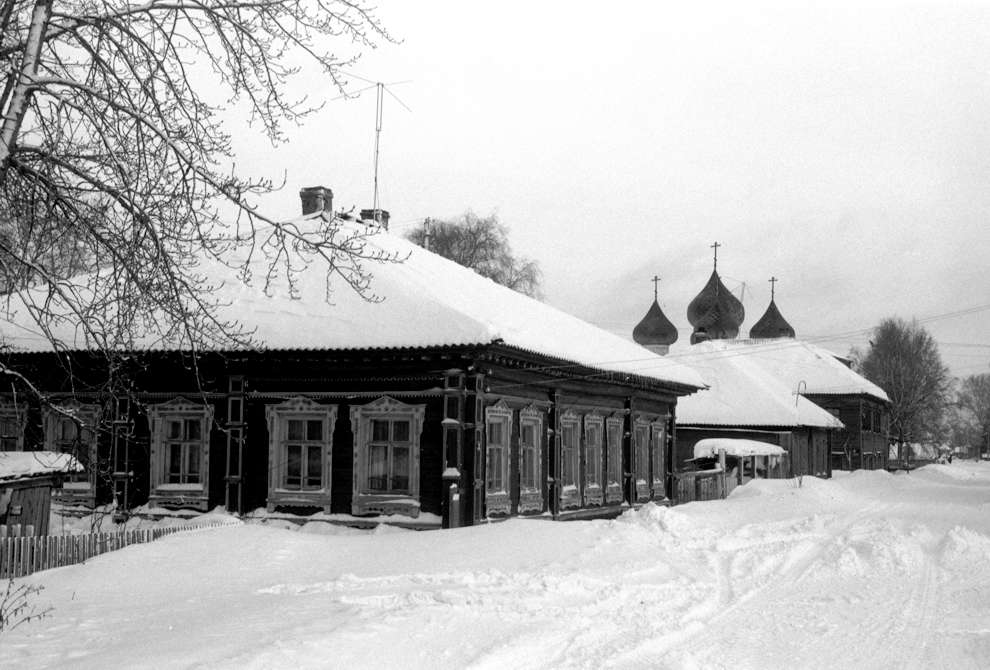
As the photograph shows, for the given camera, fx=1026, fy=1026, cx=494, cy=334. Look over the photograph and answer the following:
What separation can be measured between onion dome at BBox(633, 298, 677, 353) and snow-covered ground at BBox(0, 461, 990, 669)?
32668 millimetres

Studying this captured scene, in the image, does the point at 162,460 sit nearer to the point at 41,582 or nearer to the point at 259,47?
the point at 41,582

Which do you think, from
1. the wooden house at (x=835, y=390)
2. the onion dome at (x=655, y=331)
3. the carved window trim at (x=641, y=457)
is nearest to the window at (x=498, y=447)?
the carved window trim at (x=641, y=457)

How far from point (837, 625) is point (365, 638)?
4434mm

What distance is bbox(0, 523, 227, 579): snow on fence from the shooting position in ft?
40.4

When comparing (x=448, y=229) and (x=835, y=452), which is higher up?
(x=448, y=229)

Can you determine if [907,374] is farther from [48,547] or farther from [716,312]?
[48,547]

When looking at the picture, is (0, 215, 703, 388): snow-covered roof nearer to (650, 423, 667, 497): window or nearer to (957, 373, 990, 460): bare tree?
(650, 423, 667, 497): window

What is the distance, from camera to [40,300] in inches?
824

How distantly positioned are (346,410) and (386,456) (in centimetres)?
105

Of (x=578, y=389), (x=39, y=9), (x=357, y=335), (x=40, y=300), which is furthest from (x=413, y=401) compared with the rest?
(x=39, y=9)

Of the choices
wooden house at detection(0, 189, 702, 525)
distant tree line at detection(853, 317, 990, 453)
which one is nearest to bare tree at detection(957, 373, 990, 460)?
distant tree line at detection(853, 317, 990, 453)

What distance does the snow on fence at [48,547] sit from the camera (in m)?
12.3

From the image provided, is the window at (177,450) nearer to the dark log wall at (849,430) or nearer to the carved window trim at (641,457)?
the carved window trim at (641,457)

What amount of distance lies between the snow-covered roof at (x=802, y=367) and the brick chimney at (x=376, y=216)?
84.1ft
